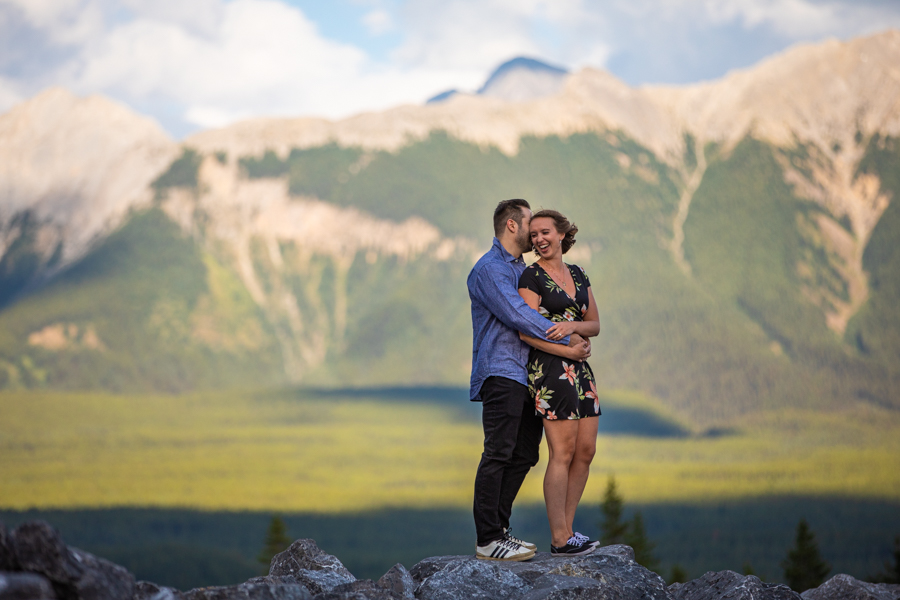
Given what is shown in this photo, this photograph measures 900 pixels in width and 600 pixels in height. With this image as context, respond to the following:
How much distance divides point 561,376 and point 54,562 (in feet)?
14.3

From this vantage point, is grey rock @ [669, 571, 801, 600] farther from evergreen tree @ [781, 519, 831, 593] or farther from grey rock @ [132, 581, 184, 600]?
evergreen tree @ [781, 519, 831, 593]

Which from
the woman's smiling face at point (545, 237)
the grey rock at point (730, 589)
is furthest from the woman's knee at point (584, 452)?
the woman's smiling face at point (545, 237)

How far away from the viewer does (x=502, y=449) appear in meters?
8.84

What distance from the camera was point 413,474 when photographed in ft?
500

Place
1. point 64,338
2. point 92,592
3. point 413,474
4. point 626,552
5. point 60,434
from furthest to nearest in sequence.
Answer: point 64,338 → point 60,434 → point 413,474 → point 626,552 → point 92,592

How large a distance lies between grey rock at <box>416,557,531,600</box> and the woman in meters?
0.68

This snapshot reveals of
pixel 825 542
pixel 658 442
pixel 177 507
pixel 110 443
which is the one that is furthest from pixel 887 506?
pixel 110 443

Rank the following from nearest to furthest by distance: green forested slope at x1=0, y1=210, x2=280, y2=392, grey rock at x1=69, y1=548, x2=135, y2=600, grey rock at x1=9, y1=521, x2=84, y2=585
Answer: grey rock at x1=9, y1=521, x2=84, y2=585 < grey rock at x1=69, y1=548, x2=135, y2=600 < green forested slope at x1=0, y1=210, x2=280, y2=392

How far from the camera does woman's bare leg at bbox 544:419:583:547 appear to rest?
29.0ft

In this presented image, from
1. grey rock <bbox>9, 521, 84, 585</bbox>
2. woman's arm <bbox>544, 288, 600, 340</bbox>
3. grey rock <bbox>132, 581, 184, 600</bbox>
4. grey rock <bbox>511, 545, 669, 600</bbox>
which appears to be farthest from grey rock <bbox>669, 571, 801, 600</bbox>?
grey rock <bbox>9, 521, 84, 585</bbox>

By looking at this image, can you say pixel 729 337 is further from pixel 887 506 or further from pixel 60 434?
pixel 60 434

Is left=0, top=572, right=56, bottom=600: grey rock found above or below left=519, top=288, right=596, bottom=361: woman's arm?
below

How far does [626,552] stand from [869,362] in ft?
659

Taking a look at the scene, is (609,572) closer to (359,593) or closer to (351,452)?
(359,593)
